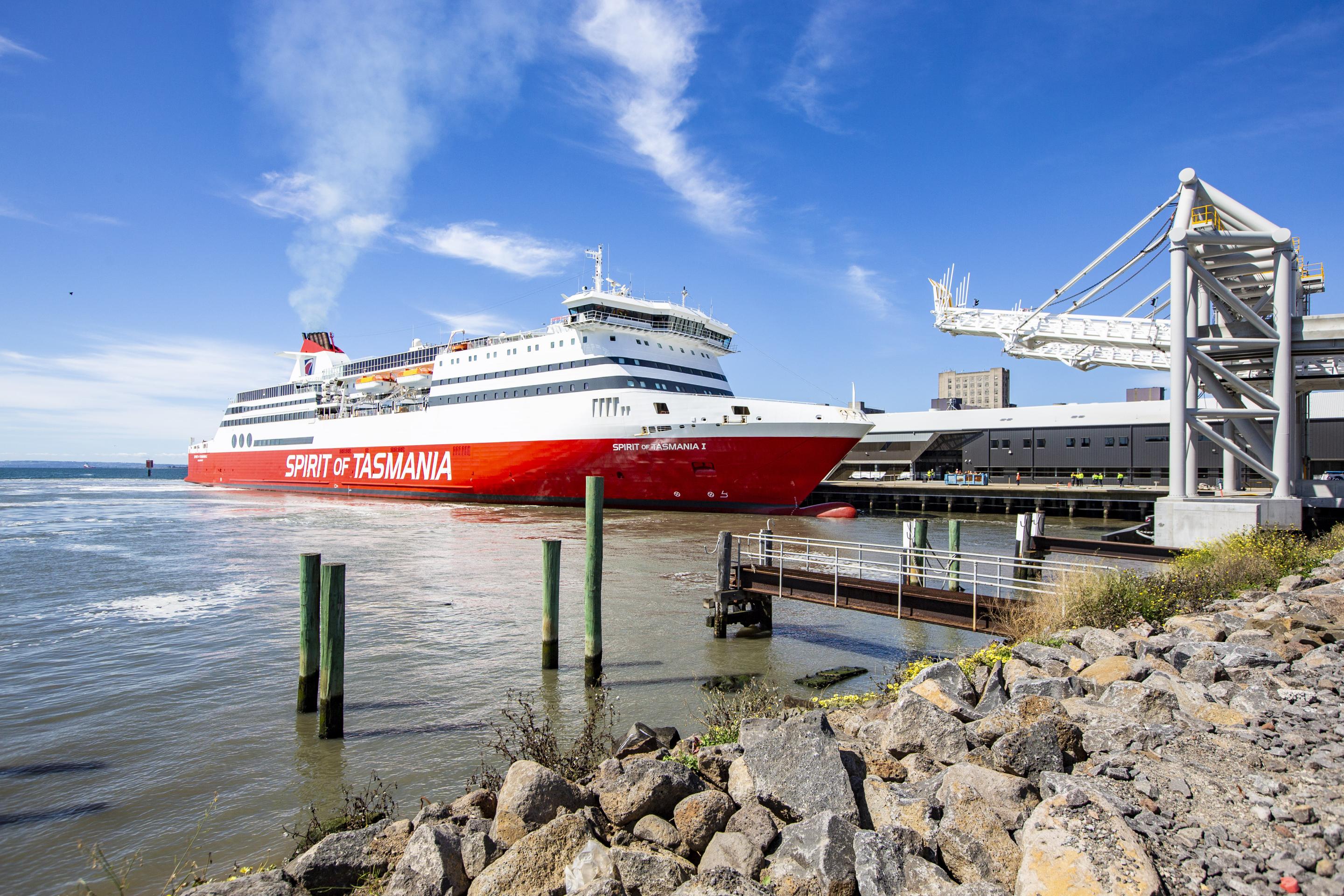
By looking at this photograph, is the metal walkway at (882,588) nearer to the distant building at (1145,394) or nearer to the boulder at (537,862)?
the boulder at (537,862)

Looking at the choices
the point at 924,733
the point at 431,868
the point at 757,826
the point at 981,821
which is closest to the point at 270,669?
the point at 431,868

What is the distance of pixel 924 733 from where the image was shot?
218 inches

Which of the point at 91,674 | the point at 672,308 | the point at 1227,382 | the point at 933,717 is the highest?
the point at 672,308

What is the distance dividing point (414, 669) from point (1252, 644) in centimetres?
1073

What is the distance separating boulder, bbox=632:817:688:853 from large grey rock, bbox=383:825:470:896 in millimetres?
1165

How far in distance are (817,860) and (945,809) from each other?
99 centimetres

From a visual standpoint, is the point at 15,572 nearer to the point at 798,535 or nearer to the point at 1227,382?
the point at 798,535

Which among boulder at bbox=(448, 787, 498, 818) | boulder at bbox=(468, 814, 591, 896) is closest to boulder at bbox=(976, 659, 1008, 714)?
boulder at bbox=(468, 814, 591, 896)

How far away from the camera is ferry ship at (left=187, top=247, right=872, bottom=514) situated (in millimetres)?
33438

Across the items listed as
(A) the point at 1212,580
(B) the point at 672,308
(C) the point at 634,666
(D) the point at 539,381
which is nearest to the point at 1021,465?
(B) the point at 672,308

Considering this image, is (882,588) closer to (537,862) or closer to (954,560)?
(954,560)

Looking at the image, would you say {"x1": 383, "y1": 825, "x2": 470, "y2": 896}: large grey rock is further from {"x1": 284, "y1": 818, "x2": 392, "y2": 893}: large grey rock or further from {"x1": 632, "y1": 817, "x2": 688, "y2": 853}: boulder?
{"x1": 632, "y1": 817, "x2": 688, "y2": 853}: boulder

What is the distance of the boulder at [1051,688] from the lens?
622 cm

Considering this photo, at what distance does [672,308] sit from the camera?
130ft
